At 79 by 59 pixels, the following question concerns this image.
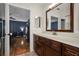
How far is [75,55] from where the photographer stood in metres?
1.43

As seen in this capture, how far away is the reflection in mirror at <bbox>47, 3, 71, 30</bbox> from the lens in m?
1.89

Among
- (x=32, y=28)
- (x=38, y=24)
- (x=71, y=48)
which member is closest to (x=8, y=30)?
(x=32, y=28)

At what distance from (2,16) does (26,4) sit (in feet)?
1.36

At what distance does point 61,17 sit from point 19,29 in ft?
2.40

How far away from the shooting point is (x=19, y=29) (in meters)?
1.68

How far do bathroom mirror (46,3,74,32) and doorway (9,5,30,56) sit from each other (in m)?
0.50

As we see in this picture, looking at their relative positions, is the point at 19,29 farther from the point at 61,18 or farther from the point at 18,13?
the point at 61,18

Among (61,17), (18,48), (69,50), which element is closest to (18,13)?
(18,48)

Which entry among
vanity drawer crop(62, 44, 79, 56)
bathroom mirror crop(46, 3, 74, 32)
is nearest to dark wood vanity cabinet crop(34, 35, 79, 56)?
vanity drawer crop(62, 44, 79, 56)

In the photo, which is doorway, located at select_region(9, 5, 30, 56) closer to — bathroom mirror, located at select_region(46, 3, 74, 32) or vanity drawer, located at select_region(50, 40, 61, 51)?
Result: vanity drawer, located at select_region(50, 40, 61, 51)

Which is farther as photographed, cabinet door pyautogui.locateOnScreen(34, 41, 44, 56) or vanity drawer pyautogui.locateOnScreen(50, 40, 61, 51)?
cabinet door pyautogui.locateOnScreen(34, 41, 44, 56)

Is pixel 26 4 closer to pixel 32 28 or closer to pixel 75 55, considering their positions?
pixel 32 28

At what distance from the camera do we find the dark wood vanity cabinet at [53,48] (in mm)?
1452

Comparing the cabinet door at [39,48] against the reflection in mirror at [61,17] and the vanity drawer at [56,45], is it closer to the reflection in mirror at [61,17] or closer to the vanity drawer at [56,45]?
the vanity drawer at [56,45]
